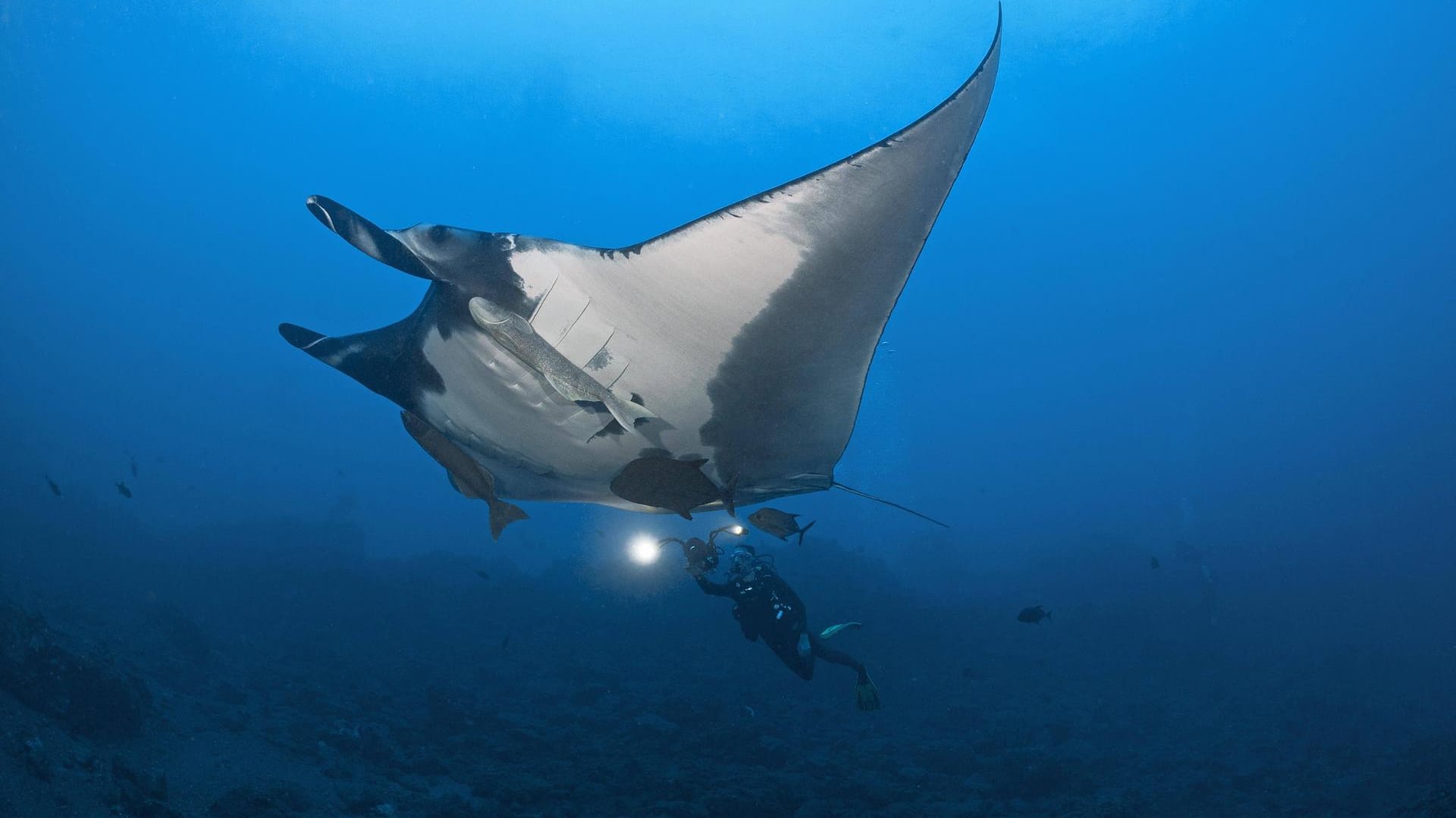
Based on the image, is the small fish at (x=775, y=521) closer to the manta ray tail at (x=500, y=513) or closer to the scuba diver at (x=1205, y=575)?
the manta ray tail at (x=500, y=513)

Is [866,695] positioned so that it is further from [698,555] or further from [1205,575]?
[1205,575]

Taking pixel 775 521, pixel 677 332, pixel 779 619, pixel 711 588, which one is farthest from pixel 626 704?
pixel 677 332

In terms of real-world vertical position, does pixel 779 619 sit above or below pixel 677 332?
above

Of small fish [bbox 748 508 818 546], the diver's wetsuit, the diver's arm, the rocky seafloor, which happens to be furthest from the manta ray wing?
the rocky seafloor

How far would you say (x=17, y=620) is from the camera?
261 inches

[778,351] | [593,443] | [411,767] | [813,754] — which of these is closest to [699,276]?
[778,351]

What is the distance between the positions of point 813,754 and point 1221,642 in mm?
20331

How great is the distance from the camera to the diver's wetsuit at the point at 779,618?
7.22 meters

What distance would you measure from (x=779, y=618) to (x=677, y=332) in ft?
18.2

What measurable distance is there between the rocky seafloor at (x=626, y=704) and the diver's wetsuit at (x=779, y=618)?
1379mm

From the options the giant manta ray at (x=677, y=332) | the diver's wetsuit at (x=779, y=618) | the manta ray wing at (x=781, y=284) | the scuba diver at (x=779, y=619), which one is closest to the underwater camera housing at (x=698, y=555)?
the scuba diver at (x=779, y=619)

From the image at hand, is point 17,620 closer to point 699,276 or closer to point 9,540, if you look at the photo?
point 699,276

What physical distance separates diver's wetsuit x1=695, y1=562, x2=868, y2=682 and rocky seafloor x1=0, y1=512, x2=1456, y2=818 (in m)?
1.38

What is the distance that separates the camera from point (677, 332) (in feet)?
8.25
